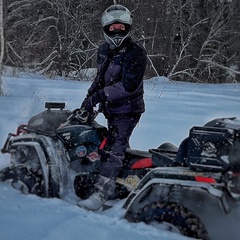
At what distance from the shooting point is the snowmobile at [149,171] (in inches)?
100

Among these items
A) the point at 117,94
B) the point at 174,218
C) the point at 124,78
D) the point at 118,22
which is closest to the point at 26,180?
the point at 117,94

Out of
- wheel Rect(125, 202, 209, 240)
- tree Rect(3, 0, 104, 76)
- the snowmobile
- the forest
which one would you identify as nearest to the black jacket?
the snowmobile

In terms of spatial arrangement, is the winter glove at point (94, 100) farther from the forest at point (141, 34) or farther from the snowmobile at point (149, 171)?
the forest at point (141, 34)

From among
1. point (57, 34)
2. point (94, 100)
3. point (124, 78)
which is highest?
point (57, 34)

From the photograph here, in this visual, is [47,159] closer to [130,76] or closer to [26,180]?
[26,180]

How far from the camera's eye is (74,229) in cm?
274

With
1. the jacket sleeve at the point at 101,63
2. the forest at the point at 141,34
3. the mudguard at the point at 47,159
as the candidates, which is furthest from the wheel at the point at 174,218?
the forest at the point at 141,34

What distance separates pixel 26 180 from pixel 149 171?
3.30 ft

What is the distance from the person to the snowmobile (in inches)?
3.4

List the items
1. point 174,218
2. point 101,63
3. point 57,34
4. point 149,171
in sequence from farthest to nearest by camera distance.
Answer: point 57,34, point 101,63, point 149,171, point 174,218

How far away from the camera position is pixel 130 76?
3.30 m

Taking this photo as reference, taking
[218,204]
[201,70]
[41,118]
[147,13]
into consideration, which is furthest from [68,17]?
[218,204]

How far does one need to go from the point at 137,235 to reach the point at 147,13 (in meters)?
18.2

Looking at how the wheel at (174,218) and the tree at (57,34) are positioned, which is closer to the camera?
the wheel at (174,218)
